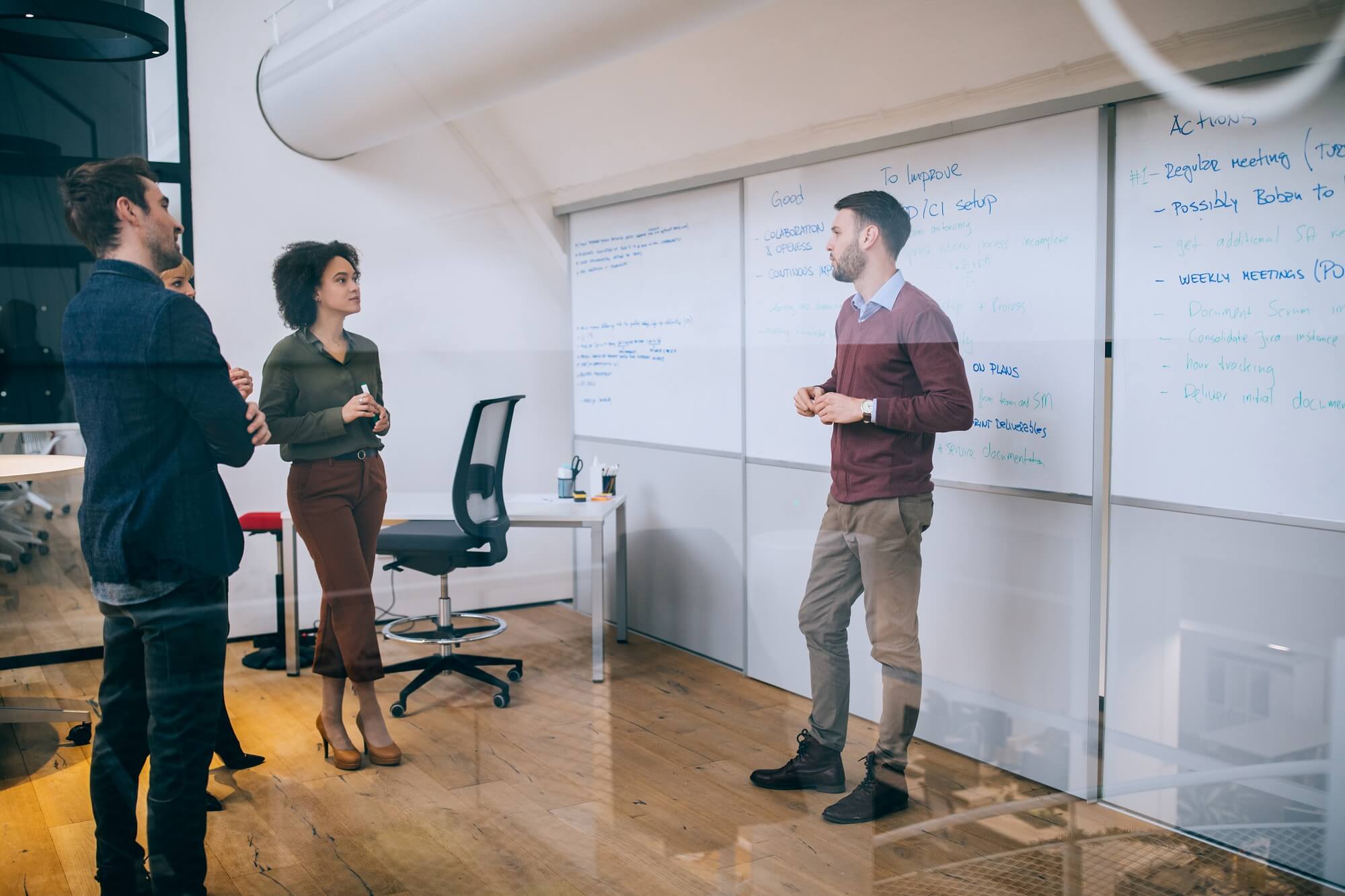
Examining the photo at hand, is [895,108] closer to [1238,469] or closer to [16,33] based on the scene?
[1238,469]

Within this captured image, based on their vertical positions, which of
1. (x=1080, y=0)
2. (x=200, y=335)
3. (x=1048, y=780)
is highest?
(x=1080, y=0)

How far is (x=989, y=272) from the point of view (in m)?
1.22

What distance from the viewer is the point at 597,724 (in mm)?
1460

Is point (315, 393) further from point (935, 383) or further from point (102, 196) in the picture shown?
point (935, 383)

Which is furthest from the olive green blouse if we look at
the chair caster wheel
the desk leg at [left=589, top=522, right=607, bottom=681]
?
the chair caster wheel

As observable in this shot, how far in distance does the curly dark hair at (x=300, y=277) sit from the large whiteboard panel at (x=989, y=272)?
1.88 feet

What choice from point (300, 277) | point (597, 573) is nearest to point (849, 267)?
point (597, 573)

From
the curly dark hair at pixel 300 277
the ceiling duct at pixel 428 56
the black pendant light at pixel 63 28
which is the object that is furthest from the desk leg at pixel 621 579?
the black pendant light at pixel 63 28

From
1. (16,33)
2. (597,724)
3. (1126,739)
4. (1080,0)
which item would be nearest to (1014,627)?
(1126,739)

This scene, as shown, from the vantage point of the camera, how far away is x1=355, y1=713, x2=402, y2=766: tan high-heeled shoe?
129 centimetres

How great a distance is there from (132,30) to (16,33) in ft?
0.64

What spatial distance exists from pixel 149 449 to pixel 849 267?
3.13 ft

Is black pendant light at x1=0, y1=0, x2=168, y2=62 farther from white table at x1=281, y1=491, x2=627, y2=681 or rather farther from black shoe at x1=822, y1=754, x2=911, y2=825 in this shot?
black shoe at x1=822, y1=754, x2=911, y2=825

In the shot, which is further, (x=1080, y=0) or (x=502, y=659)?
(x=502, y=659)
